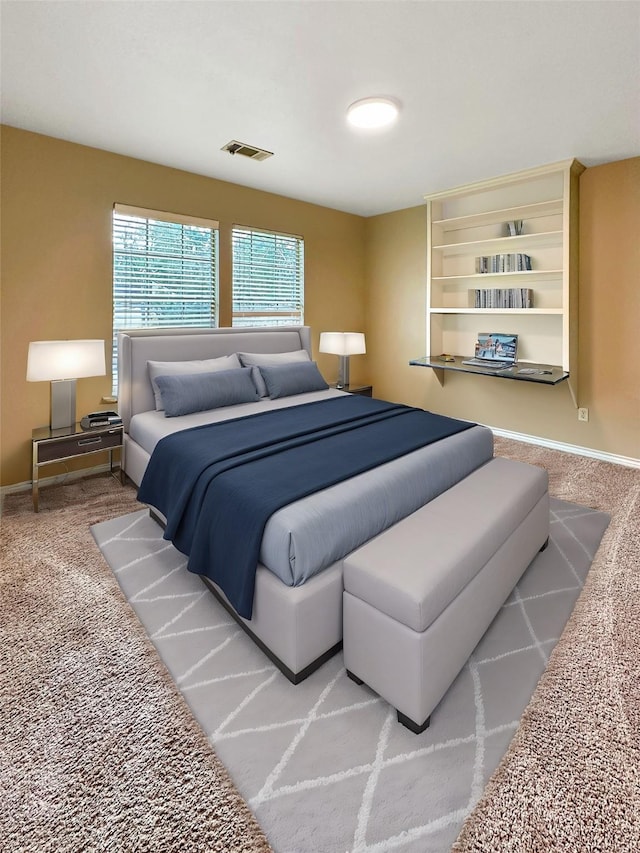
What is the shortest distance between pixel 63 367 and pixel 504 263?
4.04 meters

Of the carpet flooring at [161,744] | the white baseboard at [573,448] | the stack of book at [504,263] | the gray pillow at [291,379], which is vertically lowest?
the carpet flooring at [161,744]

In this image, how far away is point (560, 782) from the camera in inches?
52.3

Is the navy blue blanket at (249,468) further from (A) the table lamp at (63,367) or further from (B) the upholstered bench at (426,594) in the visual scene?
(A) the table lamp at (63,367)

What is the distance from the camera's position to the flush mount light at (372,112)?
275 centimetres

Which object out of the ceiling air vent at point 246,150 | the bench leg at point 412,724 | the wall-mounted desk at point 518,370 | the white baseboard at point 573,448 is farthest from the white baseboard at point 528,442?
the bench leg at point 412,724

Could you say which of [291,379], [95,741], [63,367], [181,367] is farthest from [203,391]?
[95,741]

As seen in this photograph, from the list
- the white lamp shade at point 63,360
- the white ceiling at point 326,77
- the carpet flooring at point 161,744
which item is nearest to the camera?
the carpet flooring at point 161,744

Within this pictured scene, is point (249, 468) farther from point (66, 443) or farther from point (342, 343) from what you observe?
point (342, 343)

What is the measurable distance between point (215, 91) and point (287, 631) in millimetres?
2966

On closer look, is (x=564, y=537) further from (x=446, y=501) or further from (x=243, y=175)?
(x=243, y=175)

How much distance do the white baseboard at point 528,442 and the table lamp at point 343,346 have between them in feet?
5.82

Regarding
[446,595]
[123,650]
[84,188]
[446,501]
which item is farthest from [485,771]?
[84,188]

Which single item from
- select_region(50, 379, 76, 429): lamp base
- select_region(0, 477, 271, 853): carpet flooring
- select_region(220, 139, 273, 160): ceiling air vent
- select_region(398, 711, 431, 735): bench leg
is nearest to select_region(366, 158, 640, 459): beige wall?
select_region(220, 139, 273, 160): ceiling air vent

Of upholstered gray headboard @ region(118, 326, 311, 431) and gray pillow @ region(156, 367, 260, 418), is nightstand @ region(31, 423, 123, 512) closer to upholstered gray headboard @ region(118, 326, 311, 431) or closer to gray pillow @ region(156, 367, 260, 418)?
upholstered gray headboard @ region(118, 326, 311, 431)
